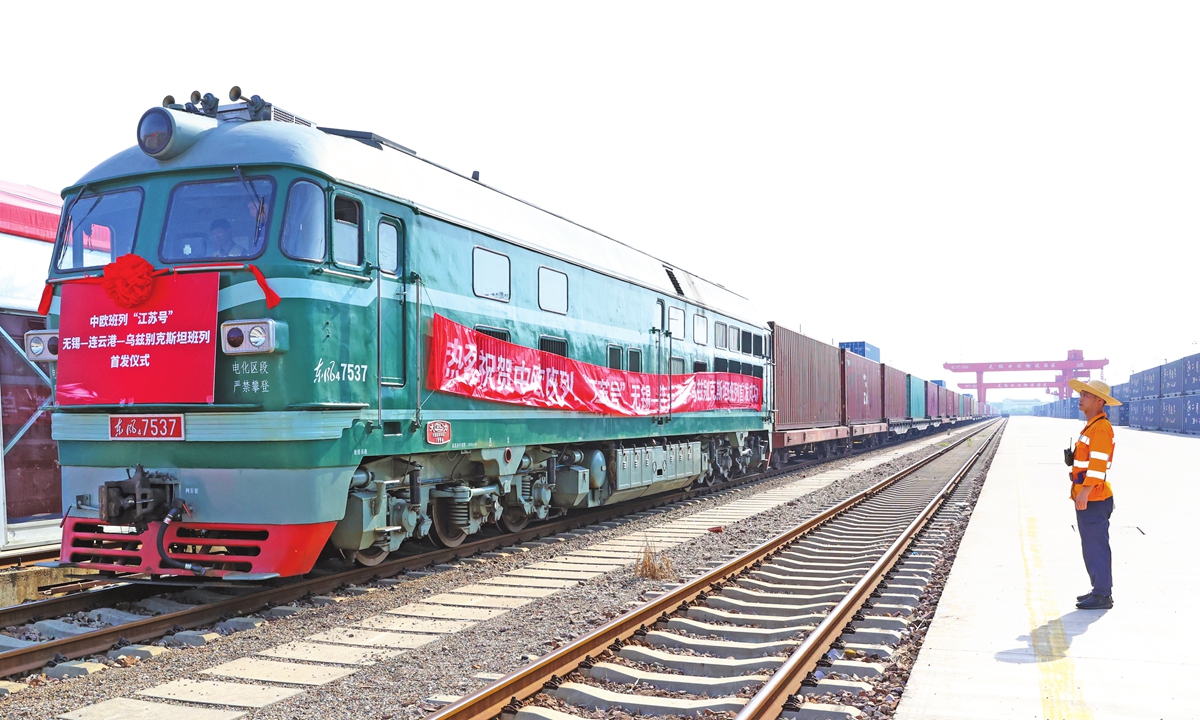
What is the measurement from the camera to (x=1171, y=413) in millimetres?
60344

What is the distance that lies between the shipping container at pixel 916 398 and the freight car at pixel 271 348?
41.7 meters

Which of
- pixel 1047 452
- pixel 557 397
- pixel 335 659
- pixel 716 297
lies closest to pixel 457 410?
pixel 557 397

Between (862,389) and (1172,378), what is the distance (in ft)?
134

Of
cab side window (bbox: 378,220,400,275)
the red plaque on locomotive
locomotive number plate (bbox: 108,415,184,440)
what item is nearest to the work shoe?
cab side window (bbox: 378,220,400,275)

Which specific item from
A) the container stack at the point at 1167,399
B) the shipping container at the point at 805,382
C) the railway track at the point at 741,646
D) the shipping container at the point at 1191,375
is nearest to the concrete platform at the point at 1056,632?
the railway track at the point at 741,646

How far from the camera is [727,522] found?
13734 mm

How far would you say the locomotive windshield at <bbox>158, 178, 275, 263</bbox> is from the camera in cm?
760

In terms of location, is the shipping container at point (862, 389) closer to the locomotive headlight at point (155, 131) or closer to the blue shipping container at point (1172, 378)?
the locomotive headlight at point (155, 131)

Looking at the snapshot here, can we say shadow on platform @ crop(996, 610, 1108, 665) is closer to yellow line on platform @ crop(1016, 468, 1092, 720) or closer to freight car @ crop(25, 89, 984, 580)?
yellow line on platform @ crop(1016, 468, 1092, 720)

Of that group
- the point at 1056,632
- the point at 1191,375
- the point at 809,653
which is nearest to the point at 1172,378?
the point at 1191,375

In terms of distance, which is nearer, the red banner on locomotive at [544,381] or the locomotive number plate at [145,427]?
the locomotive number plate at [145,427]

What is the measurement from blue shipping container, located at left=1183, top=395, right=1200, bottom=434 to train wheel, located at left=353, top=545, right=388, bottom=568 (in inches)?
2190

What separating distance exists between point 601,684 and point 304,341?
12.5 feet

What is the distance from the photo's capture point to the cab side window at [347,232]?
313 inches
